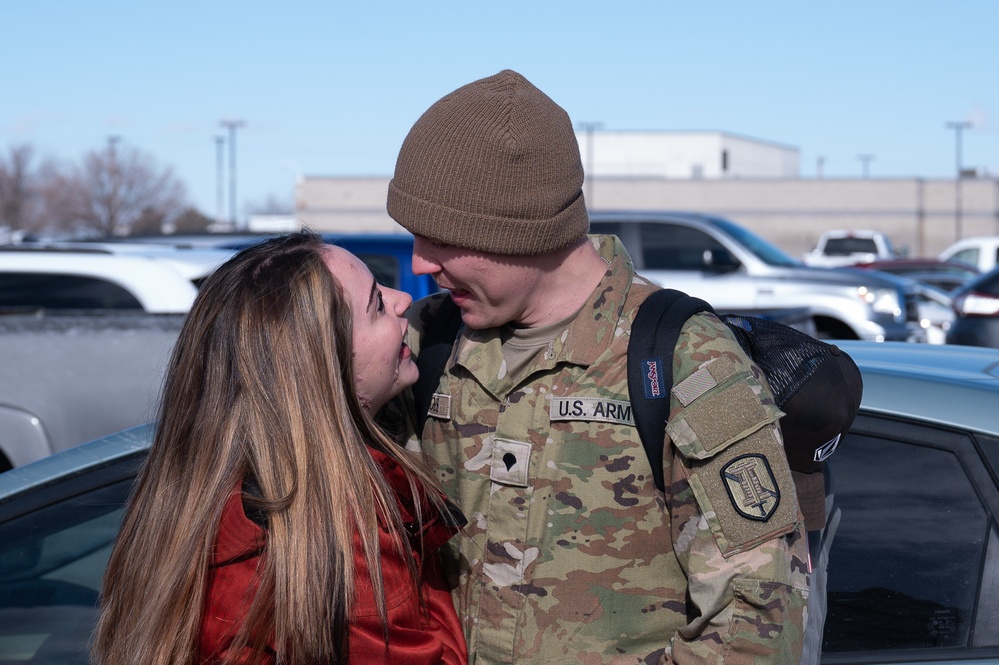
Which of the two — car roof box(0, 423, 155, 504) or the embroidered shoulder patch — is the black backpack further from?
car roof box(0, 423, 155, 504)

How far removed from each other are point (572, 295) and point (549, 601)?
0.57 meters

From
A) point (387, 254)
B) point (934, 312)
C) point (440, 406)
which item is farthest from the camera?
point (934, 312)

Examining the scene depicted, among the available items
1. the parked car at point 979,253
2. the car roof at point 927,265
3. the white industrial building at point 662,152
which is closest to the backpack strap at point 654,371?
the car roof at point 927,265

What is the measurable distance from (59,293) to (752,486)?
5.35 meters

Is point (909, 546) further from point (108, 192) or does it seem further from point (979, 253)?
point (108, 192)

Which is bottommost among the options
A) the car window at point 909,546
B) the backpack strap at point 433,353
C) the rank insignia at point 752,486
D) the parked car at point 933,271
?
the parked car at point 933,271

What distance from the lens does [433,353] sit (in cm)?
223

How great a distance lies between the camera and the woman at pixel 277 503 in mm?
1709

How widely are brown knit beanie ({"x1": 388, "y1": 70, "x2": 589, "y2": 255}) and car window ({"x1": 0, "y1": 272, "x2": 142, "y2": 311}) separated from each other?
13.9 feet

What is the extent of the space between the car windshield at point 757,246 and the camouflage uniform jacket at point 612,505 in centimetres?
A: 964

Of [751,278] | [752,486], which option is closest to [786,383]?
[752,486]

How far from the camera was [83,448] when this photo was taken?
2.73 meters

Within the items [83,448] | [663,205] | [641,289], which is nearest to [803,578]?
[641,289]

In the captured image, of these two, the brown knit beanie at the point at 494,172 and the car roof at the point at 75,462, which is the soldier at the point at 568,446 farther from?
the car roof at the point at 75,462
